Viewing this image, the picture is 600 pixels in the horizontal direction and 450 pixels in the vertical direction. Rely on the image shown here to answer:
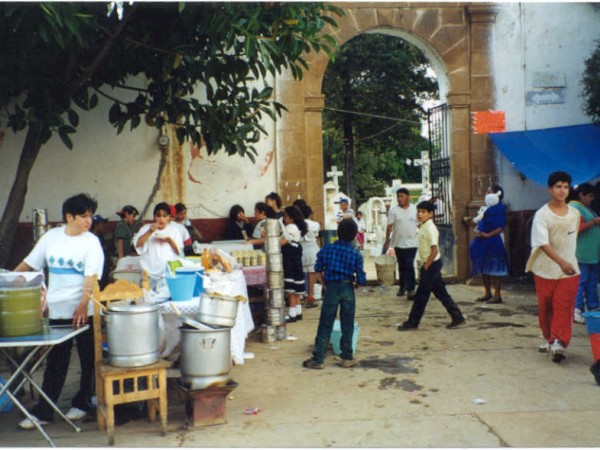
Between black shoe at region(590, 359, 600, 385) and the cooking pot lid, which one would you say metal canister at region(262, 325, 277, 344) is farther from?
black shoe at region(590, 359, 600, 385)

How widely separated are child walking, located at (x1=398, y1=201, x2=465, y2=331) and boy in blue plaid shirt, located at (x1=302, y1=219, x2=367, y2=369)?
5.70ft

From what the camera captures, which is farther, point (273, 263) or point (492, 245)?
point (492, 245)

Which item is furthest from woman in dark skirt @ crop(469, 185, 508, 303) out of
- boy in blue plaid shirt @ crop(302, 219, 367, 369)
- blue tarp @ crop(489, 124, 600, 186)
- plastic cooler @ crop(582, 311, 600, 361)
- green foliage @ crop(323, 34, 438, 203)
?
green foliage @ crop(323, 34, 438, 203)

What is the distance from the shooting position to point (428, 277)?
7746 mm

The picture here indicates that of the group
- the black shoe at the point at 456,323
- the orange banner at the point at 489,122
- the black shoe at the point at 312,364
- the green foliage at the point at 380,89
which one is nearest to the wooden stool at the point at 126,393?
the black shoe at the point at 312,364

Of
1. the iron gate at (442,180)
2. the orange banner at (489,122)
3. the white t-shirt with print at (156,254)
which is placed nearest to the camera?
the white t-shirt with print at (156,254)

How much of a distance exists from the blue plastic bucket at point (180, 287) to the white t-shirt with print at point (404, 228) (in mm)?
5300

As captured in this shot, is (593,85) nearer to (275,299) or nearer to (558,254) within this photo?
(558,254)

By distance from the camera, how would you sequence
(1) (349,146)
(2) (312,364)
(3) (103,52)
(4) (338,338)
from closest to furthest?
(2) (312,364) → (4) (338,338) → (3) (103,52) → (1) (349,146)

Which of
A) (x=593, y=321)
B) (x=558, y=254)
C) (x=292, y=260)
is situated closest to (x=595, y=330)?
(x=593, y=321)

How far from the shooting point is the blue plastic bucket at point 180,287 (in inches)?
210

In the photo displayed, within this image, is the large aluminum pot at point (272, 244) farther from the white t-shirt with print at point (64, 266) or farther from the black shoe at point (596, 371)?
the black shoe at point (596, 371)

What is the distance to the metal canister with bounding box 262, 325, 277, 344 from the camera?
24.9ft

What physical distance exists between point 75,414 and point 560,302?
14.6 feet
